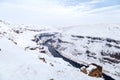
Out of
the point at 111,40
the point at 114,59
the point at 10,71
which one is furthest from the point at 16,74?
the point at 111,40

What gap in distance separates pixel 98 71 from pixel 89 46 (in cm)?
13042

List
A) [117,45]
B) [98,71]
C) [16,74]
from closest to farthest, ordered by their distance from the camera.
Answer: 1. [16,74]
2. [98,71]
3. [117,45]

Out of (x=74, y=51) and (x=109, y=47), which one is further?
(x=74, y=51)

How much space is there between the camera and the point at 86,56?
154 meters

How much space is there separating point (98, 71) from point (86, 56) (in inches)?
4034

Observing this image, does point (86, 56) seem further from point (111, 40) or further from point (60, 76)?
point (60, 76)

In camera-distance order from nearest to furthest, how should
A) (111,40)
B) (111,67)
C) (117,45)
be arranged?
1. (111,67)
2. (117,45)
3. (111,40)

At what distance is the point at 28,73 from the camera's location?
28969 millimetres

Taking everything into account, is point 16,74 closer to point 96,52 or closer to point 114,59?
point 114,59

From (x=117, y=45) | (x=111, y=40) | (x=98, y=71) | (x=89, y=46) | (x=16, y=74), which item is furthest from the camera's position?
(x=89, y=46)

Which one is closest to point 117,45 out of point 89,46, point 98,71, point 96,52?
point 96,52

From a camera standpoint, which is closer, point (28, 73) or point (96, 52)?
point (28, 73)

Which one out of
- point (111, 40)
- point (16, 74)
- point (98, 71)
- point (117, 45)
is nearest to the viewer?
point (16, 74)

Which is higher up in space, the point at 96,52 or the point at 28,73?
the point at 28,73
